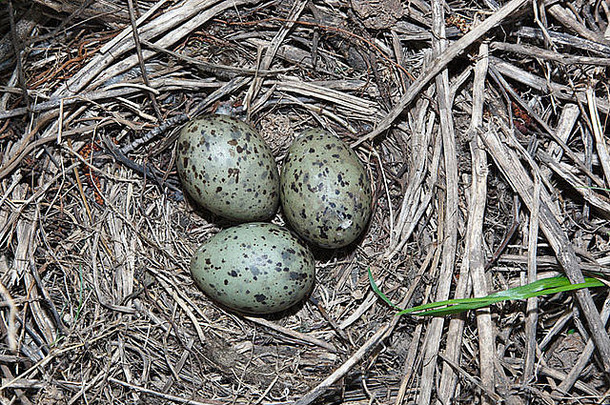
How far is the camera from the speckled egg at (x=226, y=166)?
2.53 m

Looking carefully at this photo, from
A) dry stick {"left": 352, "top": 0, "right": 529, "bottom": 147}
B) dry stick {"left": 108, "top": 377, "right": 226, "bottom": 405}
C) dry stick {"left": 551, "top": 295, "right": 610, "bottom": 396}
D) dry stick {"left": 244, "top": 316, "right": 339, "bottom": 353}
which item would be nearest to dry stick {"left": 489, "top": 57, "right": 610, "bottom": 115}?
dry stick {"left": 352, "top": 0, "right": 529, "bottom": 147}

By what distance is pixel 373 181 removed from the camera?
9.45ft

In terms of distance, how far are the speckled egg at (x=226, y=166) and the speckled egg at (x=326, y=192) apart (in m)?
0.13

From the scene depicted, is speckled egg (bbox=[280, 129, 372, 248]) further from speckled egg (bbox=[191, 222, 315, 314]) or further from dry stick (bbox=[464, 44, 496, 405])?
dry stick (bbox=[464, 44, 496, 405])

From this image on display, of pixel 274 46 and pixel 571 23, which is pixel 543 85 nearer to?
pixel 571 23

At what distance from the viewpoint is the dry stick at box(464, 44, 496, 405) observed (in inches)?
94.4

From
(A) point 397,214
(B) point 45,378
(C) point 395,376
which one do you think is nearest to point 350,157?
(A) point 397,214

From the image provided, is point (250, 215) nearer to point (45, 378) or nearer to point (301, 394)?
point (301, 394)

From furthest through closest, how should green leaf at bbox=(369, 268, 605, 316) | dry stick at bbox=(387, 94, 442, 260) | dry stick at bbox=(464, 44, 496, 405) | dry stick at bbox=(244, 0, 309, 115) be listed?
dry stick at bbox=(244, 0, 309, 115) → dry stick at bbox=(387, 94, 442, 260) → dry stick at bbox=(464, 44, 496, 405) → green leaf at bbox=(369, 268, 605, 316)

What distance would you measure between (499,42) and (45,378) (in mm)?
2611

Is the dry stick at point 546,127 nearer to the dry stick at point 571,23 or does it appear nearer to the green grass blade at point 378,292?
the dry stick at point 571,23

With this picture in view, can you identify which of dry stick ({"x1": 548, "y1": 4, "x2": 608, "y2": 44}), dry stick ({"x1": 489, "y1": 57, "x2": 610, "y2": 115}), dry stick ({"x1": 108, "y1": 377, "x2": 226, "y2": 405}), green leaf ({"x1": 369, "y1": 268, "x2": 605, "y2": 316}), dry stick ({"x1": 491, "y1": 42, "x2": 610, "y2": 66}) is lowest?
dry stick ({"x1": 108, "y1": 377, "x2": 226, "y2": 405})

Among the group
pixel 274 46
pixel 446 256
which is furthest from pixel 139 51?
pixel 446 256

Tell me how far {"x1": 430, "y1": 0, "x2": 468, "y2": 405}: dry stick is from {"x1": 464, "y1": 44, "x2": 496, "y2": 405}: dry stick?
2.4 inches
